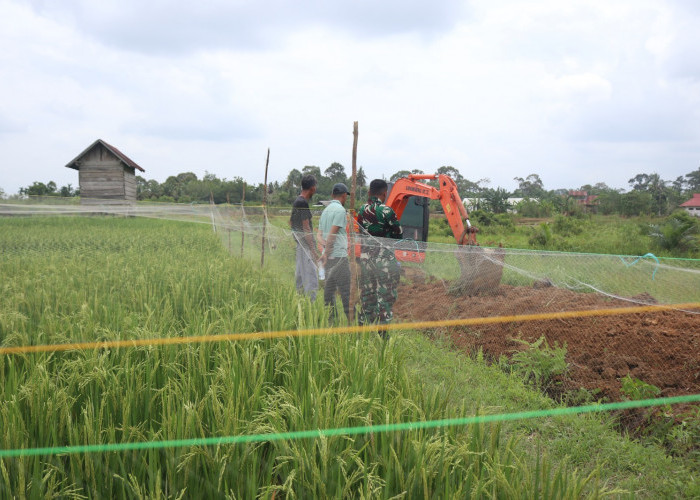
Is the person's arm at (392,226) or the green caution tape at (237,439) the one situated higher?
the person's arm at (392,226)

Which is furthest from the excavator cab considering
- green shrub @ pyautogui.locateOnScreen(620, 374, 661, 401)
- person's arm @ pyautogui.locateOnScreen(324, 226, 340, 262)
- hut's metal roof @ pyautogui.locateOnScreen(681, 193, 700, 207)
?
hut's metal roof @ pyautogui.locateOnScreen(681, 193, 700, 207)

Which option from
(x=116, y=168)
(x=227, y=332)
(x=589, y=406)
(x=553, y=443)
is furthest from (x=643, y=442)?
(x=116, y=168)

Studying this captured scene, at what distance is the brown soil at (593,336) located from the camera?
365cm

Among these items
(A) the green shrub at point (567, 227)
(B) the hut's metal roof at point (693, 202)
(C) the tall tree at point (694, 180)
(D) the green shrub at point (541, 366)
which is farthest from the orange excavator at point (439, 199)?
(C) the tall tree at point (694, 180)

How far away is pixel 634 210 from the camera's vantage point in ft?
105

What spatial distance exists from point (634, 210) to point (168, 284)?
3559 centimetres

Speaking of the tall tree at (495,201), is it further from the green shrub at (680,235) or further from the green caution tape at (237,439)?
Result: the green caution tape at (237,439)

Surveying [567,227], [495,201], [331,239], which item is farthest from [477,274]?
[495,201]

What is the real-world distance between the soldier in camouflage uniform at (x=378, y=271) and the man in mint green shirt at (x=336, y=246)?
0.22 metres

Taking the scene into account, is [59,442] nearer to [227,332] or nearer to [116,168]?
[227,332]

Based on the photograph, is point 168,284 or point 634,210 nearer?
point 168,284

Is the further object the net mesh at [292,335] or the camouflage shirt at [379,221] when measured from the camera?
the camouflage shirt at [379,221]

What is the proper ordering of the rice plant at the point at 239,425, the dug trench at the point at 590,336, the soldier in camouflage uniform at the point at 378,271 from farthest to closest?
the soldier in camouflage uniform at the point at 378,271
the dug trench at the point at 590,336
the rice plant at the point at 239,425

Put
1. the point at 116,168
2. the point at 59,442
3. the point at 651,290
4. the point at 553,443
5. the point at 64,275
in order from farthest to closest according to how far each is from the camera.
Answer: the point at 116,168, the point at 64,275, the point at 651,290, the point at 553,443, the point at 59,442
